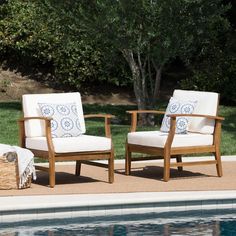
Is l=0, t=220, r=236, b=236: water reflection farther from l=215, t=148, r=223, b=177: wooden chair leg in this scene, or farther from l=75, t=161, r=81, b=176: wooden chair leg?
l=75, t=161, r=81, b=176: wooden chair leg

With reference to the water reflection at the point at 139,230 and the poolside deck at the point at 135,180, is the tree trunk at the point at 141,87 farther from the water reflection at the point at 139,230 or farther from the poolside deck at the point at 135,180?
the water reflection at the point at 139,230

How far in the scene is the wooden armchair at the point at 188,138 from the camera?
10337 mm

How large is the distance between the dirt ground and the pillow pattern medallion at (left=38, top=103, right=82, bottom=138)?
31.2ft

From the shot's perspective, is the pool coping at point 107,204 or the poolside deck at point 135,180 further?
the poolside deck at point 135,180

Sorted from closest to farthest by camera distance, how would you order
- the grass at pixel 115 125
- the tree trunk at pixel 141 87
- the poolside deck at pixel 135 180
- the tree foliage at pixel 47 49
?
1. the poolside deck at pixel 135 180
2. the grass at pixel 115 125
3. the tree trunk at pixel 141 87
4. the tree foliage at pixel 47 49

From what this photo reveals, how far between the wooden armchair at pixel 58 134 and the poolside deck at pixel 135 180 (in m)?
0.21

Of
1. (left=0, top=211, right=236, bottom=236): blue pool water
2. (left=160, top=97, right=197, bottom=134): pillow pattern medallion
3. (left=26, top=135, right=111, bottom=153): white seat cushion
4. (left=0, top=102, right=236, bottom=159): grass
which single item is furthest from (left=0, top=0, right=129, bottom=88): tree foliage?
(left=0, top=211, right=236, bottom=236): blue pool water

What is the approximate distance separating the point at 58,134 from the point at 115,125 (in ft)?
20.3

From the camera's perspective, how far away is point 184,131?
10.8 m

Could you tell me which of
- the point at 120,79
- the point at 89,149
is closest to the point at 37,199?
the point at 89,149

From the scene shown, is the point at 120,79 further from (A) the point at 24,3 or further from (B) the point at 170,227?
(B) the point at 170,227

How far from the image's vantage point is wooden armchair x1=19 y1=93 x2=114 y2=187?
9.88 m

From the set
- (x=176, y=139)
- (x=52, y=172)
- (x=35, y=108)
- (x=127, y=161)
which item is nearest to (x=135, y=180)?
(x=127, y=161)

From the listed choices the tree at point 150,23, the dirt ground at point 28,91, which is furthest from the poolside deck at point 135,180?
the dirt ground at point 28,91
